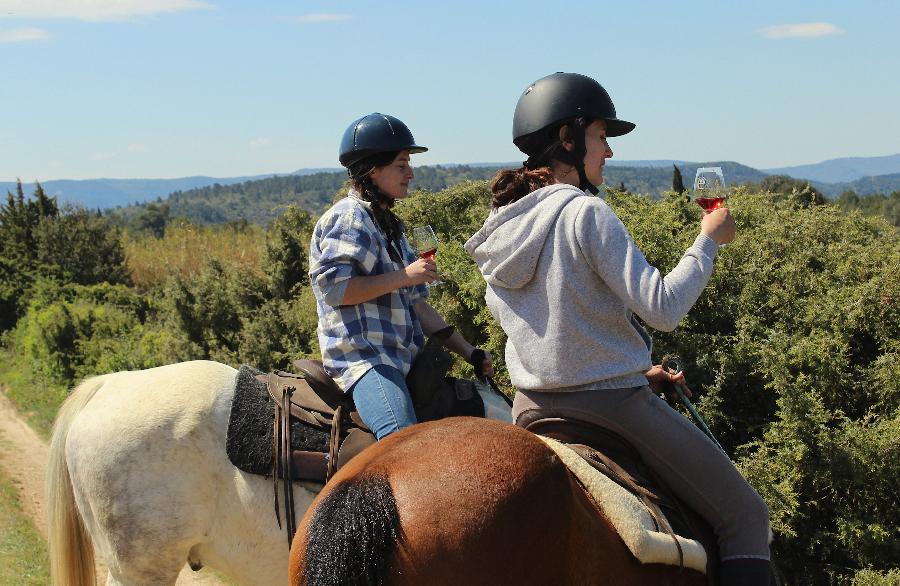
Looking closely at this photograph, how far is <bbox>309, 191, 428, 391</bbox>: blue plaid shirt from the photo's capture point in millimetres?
3916

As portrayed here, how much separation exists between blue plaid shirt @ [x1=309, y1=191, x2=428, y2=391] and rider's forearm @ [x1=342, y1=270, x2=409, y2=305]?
0.03 meters

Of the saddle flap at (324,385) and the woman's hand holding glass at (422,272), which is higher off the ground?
the woman's hand holding glass at (422,272)

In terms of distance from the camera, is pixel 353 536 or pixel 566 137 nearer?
pixel 353 536

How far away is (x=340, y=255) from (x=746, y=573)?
2.22 metres

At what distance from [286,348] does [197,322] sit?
119 inches

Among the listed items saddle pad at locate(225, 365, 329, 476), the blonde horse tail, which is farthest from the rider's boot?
the blonde horse tail

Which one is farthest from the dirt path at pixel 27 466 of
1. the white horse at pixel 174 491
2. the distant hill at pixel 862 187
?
the distant hill at pixel 862 187

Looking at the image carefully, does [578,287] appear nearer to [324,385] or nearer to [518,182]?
[518,182]

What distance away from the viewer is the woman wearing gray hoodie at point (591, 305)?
263cm

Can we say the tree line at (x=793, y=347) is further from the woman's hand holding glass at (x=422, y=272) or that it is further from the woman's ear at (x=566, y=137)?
the woman's ear at (x=566, y=137)

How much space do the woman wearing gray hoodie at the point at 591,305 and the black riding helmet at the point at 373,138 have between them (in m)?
1.32

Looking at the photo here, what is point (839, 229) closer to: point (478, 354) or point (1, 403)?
point (478, 354)

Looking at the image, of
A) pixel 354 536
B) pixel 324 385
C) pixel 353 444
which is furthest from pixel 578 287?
pixel 324 385

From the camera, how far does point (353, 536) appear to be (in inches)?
82.8
